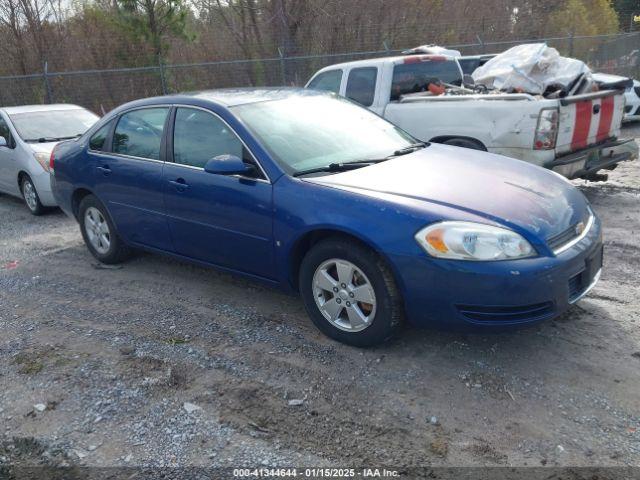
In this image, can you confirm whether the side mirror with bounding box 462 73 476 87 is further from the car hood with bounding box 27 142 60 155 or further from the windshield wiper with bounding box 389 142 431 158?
the car hood with bounding box 27 142 60 155

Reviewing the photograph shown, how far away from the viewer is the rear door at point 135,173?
4828 mm

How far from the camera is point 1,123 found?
8.79 metres

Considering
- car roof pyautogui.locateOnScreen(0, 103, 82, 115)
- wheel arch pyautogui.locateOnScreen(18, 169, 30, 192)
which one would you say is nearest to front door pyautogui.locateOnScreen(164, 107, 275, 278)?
wheel arch pyautogui.locateOnScreen(18, 169, 30, 192)

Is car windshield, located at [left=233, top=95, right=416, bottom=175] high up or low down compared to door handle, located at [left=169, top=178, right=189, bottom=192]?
up

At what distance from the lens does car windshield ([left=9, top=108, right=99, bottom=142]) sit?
8461 millimetres

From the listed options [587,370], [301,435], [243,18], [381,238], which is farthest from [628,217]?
[243,18]

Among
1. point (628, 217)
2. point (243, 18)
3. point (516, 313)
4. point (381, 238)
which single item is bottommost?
point (628, 217)

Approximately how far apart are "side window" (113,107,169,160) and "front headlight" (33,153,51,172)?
10.1 ft

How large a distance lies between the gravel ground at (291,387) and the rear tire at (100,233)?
0.80 m

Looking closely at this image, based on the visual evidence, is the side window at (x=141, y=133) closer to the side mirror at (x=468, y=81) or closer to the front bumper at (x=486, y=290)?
the front bumper at (x=486, y=290)

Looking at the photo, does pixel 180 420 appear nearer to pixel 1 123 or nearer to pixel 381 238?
pixel 381 238

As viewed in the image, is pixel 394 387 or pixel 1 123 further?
pixel 1 123

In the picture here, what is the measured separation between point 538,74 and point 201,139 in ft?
15.9

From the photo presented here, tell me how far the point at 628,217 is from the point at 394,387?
416 cm
